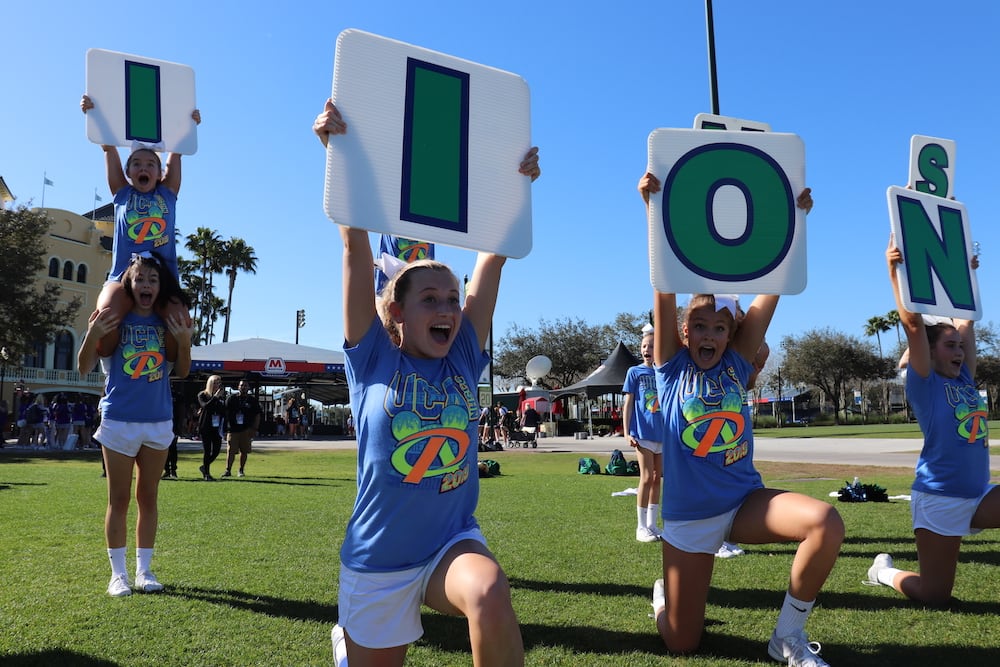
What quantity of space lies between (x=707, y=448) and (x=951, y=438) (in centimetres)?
194

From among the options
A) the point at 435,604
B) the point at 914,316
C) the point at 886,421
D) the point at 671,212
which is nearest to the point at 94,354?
the point at 435,604

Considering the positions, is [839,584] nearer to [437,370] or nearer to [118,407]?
[437,370]

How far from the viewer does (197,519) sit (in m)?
8.28

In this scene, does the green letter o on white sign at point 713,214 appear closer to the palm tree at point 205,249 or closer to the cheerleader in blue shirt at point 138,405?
the cheerleader in blue shirt at point 138,405

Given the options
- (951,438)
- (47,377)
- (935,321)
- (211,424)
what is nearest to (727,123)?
(935,321)

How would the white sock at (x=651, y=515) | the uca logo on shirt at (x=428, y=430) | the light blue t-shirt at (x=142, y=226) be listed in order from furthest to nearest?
the white sock at (x=651, y=515)
the light blue t-shirt at (x=142, y=226)
the uca logo on shirt at (x=428, y=430)

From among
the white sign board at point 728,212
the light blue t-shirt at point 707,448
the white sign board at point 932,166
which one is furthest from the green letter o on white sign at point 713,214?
the white sign board at point 932,166

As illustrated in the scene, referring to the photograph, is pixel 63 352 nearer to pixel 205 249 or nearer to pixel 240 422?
pixel 205 249

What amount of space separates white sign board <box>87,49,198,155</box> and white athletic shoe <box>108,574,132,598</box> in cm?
313

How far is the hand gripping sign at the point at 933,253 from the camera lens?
15.1 feet

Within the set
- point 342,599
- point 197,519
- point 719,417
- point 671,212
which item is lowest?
point 197,519

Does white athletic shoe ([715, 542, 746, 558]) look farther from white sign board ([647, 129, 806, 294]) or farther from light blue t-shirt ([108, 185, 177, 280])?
light blue t-shirt ([108, 185, 177, 280])

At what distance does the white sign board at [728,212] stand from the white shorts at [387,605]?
1852mm

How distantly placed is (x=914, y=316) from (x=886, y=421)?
2641 inches
